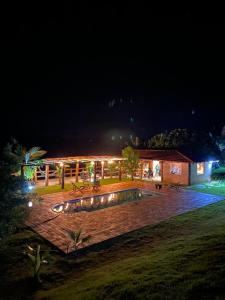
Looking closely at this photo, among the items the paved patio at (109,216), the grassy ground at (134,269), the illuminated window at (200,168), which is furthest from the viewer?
the illuminated window at (200,168)

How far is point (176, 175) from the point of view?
2581 centimetres

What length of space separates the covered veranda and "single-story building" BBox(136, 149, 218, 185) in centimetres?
298

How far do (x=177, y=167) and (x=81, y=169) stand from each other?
9.66 m

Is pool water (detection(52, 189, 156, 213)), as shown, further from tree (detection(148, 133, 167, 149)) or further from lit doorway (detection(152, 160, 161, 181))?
tree (detection(148, 133, 167, 149))

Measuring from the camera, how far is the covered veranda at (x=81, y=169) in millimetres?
23531

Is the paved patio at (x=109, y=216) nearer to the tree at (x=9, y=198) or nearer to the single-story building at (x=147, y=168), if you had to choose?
the tree at (x=9, y=198)

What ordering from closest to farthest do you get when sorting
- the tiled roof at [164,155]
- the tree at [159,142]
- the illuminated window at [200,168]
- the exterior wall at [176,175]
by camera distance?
the exterior wall at [176,175]
the tiled roof at [164,155]
the illuminated window at [200,168]
the tree at [159,142]

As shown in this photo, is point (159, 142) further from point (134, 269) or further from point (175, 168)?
point (134, 269)

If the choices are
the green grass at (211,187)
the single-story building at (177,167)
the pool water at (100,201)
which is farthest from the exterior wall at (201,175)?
the pool water at (100,201)

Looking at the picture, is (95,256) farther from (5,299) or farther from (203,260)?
(203,260)

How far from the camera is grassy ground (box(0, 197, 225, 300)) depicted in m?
5.81

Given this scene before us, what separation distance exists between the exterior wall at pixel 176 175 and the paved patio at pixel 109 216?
4.68 m

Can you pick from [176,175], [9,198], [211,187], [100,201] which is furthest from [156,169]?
[9,198]

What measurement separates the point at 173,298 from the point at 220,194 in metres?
16.5
